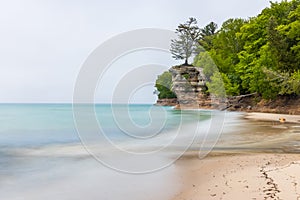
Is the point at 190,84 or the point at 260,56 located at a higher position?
the point at 260,56

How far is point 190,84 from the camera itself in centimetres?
4316

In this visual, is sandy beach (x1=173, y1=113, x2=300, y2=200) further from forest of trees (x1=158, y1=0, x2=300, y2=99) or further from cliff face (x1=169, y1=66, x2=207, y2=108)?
cliff face (x1=169, y1=66, x2=207, y2=108)

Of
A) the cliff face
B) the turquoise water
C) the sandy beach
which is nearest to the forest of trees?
the cliff face

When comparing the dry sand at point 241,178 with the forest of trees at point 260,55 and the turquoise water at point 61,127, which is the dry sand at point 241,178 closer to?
the turquoise water at point 61,127

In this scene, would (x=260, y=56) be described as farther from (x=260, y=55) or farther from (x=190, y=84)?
(x=190, y=84)

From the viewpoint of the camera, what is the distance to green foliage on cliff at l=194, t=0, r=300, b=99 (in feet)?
83.5

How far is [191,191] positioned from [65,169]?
4.10m

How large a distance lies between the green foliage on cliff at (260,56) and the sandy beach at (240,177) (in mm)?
15660

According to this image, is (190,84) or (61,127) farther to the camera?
(190,84)

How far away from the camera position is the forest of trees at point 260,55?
25.5 metres

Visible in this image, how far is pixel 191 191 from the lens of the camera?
4867mm

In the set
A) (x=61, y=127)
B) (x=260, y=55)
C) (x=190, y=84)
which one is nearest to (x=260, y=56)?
(x=260, y=55)

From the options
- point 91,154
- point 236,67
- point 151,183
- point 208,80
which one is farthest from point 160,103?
point 151,183

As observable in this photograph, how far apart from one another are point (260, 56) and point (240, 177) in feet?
99.0
